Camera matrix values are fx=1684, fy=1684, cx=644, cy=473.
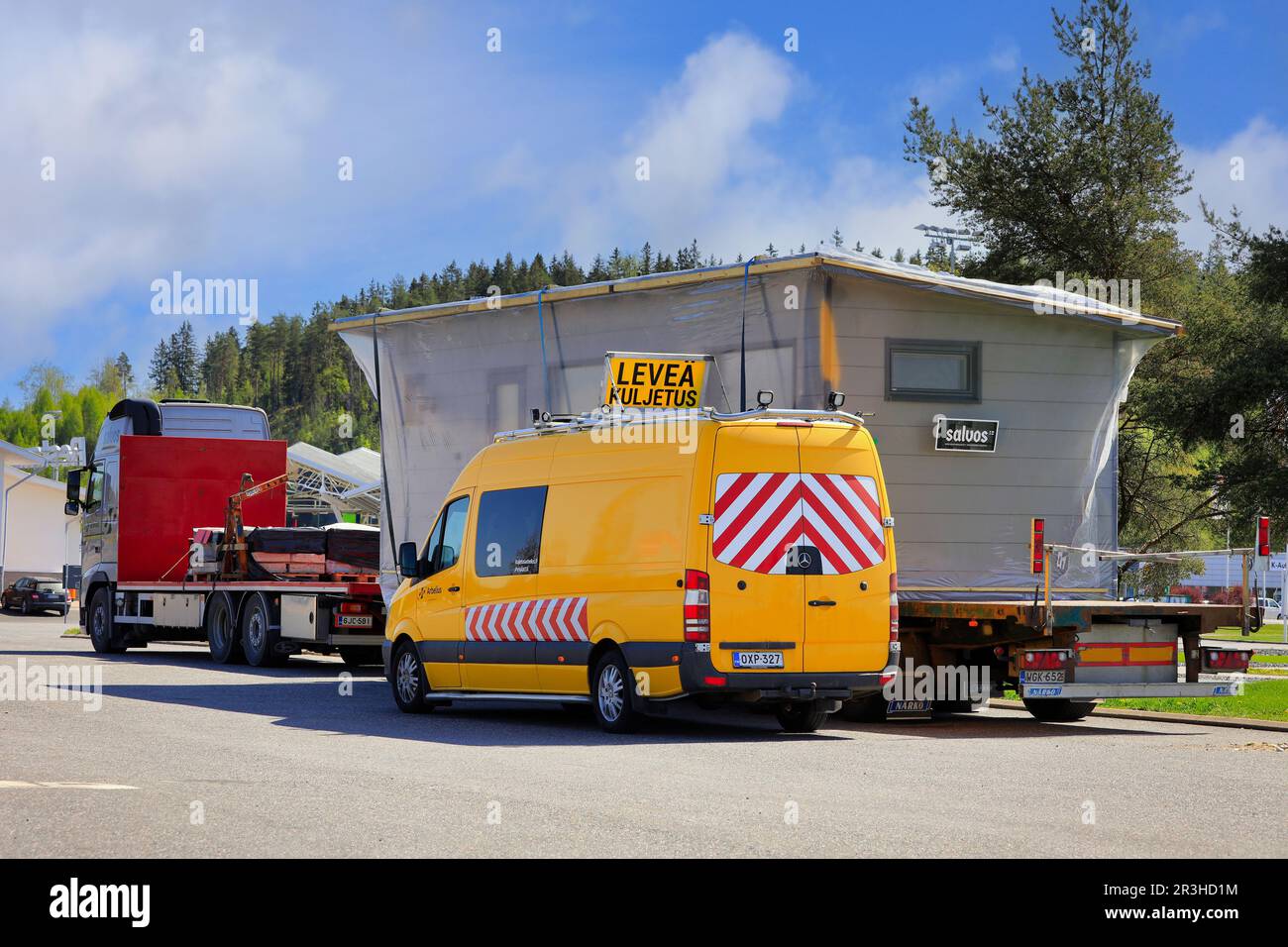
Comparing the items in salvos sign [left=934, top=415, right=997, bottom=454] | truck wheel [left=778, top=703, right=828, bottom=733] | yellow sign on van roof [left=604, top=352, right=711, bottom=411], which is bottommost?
truck wheel [left=778, top=703, right=828, bottom=733]

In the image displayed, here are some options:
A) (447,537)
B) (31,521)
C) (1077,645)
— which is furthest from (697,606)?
(31,521)

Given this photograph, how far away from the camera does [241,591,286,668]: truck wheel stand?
23.6 metres

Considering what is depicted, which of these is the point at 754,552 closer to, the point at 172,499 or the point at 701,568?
the point at 701,568

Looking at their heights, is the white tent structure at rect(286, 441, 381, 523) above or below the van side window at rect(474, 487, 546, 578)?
above

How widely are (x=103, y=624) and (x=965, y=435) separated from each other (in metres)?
16.9

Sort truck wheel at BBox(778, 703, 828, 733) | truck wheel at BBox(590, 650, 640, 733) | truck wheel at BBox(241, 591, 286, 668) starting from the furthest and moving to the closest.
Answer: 1. truck wheel at BBox(241, 591, 286, 668)
2. truck wheel at BBox(778, 703, 828, 733)
3. truck wheel at BBox(590, 650, 640, 733)

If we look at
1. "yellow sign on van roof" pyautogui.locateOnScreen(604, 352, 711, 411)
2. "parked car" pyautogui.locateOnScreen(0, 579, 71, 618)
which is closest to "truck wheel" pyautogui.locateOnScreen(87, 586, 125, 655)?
"yellow sign on van roof" pyautogui.locateOnScreen(604, 352, 711, 411)

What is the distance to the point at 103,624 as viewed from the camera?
27.7 meters

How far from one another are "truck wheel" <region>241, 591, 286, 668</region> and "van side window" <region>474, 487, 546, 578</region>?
8.89 m

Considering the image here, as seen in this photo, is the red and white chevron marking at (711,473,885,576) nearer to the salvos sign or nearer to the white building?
the salvos sign

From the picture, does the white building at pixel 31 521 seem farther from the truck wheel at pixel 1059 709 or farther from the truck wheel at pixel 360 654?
the truck wheel at pixel 1059 709

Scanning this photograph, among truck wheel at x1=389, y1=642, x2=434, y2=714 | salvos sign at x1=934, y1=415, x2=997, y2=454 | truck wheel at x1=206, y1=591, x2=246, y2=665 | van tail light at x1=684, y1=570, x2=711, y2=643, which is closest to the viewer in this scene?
van tail light at x1=684, y1=570, x2=711, y2=643
